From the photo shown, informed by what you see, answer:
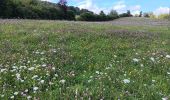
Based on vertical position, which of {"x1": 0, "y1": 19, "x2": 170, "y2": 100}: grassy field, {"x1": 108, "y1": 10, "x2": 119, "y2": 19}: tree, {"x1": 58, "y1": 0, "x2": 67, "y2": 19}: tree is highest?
{"x1": 0, "y1": 19, "x2": 170, "y2": 100}: grassy field

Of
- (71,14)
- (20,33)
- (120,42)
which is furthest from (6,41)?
(71,14)

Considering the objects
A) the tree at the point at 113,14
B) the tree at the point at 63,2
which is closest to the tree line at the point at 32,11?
the tree at the point at 63,2

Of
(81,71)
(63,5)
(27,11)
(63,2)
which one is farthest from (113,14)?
(81,71)

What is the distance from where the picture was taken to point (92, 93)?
33.7 ft

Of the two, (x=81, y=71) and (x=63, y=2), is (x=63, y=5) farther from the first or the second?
(x=81, y=71)

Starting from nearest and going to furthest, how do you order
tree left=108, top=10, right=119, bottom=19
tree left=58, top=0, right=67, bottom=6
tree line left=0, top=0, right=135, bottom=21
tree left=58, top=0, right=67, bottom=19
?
1. tree line left=0, top=0, right=135, bottom=21
2. tree left=58, top=0, right=67, bottom=19
3. tree left=58, top=0, right=67, bottom=6
4. tree left=108, top=10, right=119, bottom=19

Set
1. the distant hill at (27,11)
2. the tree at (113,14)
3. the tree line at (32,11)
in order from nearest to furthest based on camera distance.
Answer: the distant hill at (27,11) → the tree line at (32,11) → the tree at (113,14)

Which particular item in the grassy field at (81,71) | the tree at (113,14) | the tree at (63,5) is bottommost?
the tree at (113,14)

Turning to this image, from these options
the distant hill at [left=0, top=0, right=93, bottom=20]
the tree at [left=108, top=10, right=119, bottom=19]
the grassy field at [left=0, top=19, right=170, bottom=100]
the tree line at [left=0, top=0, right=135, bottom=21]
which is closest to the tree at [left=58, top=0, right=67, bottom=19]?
the tree line at [left=0, top=0, right=135, bottom=21]

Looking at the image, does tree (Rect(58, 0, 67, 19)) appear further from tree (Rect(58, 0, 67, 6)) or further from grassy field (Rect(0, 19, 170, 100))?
grassy field (Rect(0, 19, 170, 100))

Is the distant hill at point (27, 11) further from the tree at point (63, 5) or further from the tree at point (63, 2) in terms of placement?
the tree at point (63, 2)

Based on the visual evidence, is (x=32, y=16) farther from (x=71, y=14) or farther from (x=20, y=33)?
(x=20, y=33)

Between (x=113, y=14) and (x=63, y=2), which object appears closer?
(x=63, y=2)

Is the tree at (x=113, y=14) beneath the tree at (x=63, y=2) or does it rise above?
beneath
